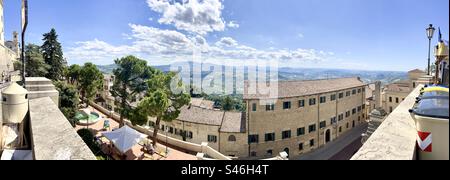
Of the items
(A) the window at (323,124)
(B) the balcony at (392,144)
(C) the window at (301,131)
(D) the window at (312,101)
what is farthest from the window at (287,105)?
(B) the balcony at (392,144)

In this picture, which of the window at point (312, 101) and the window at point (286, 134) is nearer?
the window at point (286, 134)

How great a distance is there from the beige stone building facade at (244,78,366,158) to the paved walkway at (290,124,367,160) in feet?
1.46

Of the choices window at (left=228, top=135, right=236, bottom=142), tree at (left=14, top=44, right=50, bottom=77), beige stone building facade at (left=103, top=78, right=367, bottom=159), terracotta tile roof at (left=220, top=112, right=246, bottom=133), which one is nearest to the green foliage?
beige stone building facade at (left=103, top=78, right=367, bottom=159)

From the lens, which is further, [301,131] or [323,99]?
[323,99]

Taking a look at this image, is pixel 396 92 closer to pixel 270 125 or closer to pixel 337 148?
pixel 337 148

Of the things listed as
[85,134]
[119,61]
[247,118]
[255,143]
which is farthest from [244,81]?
[85,134]

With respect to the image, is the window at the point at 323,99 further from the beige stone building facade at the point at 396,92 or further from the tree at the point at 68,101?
the tree at the point at 68,101

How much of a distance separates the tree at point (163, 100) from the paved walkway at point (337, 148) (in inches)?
427

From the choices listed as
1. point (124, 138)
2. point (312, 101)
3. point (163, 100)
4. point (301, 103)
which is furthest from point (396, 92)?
point (124, 138)

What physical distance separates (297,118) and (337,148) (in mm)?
5546

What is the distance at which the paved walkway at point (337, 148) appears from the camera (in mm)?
18891

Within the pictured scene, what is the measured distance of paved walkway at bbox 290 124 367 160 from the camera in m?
18.9

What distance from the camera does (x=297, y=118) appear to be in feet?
62.5

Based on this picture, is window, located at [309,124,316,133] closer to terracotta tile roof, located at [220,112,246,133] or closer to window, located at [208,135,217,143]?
terracotta tile roof, located at [220,112,246,133]
